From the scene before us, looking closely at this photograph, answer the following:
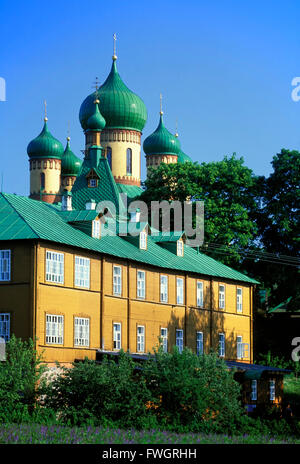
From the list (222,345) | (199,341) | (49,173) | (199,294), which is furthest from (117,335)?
(49,173)

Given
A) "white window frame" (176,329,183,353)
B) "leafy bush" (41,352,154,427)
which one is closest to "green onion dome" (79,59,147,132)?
"white window frame" (176,329,183,353)

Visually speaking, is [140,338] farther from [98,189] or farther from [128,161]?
[128,161]

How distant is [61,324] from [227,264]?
22.3m

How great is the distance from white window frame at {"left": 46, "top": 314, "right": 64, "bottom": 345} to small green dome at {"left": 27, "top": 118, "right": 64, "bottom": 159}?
59726mm

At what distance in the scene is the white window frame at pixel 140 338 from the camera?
1946 inches

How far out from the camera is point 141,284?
165 ft

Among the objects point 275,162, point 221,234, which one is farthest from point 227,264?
point 275,162

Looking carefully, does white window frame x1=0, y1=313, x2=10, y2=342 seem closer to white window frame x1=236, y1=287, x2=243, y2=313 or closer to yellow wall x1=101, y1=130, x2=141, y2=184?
white window frame x1=236, y1=287, x2=243, y2=313

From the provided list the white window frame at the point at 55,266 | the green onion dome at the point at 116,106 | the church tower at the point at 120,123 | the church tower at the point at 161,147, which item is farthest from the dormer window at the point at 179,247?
the church tower at the point at 161,147

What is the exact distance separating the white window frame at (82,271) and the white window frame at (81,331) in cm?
164

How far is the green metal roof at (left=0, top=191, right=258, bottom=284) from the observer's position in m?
43.1

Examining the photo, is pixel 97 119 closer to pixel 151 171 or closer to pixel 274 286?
pixel 151 171

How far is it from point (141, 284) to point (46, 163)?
5355 cm

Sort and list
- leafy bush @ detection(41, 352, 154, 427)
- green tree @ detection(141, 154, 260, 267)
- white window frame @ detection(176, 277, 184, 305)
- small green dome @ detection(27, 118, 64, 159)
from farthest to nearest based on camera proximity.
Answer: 1. small green dome @ detection(27, 118, 64, 159)
2. green tree @ detection(141, 154, 260, 267)
3. white window frame @ detection(176, 277, 184, 305)
4. leafy bush @ detection(41, 352, 154, 427)
